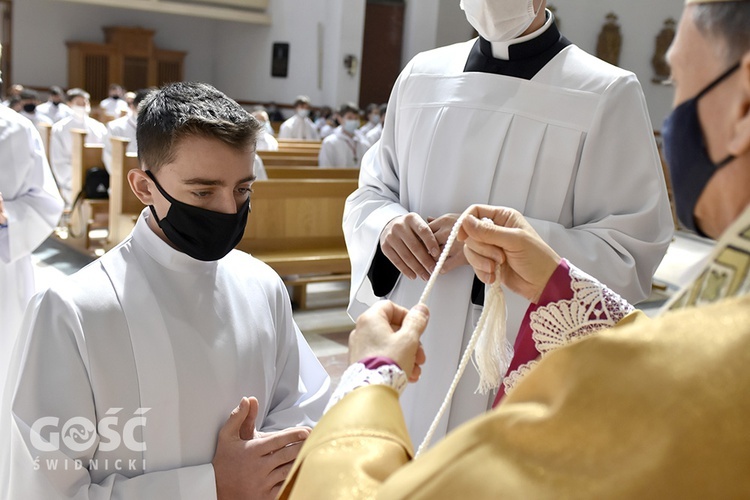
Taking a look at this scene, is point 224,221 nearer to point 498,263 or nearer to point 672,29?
point 498,263

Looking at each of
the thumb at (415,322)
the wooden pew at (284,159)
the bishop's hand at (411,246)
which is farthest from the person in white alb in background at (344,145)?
the thumb at (415,322)

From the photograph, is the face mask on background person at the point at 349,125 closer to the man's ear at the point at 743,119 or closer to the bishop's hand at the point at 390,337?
the bishop's hand at the point at 390,337

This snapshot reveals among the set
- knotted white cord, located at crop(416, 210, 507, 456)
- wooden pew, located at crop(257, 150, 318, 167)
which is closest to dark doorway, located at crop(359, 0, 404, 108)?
wooden pew, located at crop(257, 150, 318, 167)

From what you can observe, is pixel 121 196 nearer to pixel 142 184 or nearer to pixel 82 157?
pixel 82 157

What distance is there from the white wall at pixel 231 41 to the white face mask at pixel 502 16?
15497 millimetres

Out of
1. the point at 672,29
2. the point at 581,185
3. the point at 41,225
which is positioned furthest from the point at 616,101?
the point at 672,29

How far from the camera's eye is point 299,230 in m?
6.80

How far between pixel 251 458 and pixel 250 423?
0.08m

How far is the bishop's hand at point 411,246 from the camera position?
82.7 inches

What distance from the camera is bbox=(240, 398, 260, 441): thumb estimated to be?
1.78 meters

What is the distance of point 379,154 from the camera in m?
2.65

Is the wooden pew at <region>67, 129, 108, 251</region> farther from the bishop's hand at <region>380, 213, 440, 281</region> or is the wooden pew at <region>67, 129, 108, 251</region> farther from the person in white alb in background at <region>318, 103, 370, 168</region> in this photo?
the bishop's hand at <region>380, 213, 440, 281</region>

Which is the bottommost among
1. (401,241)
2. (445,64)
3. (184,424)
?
(184,424)

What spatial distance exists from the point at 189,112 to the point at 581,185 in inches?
43.9
